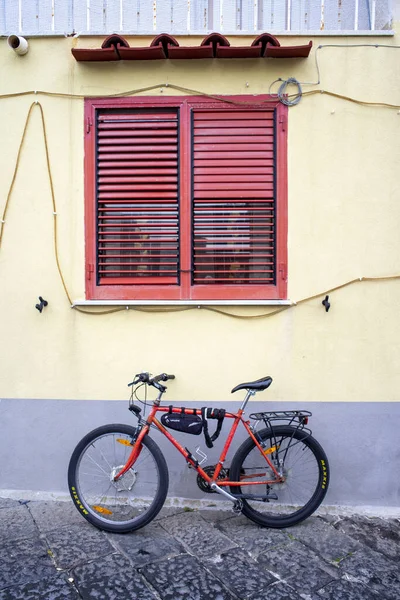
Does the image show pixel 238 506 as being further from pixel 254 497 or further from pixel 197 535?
pixel 197 535

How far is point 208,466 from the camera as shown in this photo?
3893 millimetres

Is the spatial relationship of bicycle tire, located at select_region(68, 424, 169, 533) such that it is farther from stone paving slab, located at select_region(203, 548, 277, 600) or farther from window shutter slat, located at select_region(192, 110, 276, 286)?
window shutter slat, located at select_region(192, 110, 276, 286)

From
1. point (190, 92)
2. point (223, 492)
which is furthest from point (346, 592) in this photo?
point (190, 92)

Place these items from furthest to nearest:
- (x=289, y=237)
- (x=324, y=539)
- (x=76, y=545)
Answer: (x=289, y=237), (x=324, y=539), (x=76, y=545)

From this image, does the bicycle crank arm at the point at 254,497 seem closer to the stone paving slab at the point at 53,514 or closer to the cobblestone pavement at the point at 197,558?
the cobblestone pavement at the point at 197,558

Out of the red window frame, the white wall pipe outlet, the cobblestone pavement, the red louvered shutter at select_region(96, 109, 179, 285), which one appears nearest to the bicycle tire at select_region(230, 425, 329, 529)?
the cobblestone pavement

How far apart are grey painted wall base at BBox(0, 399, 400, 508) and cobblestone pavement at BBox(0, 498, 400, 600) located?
0.23 metres

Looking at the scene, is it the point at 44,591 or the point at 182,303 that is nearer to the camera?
the point at 44,591

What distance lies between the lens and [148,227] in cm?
427

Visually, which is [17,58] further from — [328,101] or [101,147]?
[328,101]

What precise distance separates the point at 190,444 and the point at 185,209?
2.07m

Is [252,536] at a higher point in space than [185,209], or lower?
lower

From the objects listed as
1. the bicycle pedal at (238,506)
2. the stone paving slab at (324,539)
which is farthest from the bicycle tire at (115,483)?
the stone paving slab at (324,539)

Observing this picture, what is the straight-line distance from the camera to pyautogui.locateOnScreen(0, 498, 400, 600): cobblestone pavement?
119 inches
